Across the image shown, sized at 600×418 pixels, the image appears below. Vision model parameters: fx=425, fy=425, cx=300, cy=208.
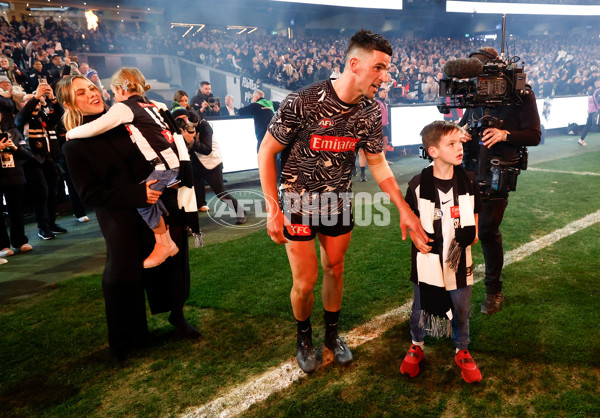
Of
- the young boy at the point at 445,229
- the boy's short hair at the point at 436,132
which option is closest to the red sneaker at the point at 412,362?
the young boy at the point at 445,229

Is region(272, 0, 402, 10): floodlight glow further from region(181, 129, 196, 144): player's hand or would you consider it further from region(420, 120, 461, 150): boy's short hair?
region(420, 120, 461, 150): boy's short hair

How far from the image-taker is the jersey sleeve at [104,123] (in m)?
2.69

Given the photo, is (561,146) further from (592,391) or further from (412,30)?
(412,30)

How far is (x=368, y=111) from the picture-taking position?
2602mm

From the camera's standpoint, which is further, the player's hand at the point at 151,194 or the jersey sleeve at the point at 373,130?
the player's hand at the point at 151,194

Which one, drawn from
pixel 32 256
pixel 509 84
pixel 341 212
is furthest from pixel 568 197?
pixel 32 256

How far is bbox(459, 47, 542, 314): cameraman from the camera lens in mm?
3371

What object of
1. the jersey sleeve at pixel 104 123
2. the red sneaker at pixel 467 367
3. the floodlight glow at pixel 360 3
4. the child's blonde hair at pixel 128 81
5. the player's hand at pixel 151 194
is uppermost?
the floodlight glow at pixel 360 3

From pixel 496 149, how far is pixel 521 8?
28.7 metres

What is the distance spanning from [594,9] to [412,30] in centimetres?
1177

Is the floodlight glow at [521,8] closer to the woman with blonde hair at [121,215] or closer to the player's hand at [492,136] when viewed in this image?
the player's hand at [492,136]

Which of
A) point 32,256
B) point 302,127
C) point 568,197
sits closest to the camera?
point 302,127

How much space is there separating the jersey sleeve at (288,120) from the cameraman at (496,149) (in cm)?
155

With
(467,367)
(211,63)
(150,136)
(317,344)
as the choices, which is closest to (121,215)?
(150,136)
